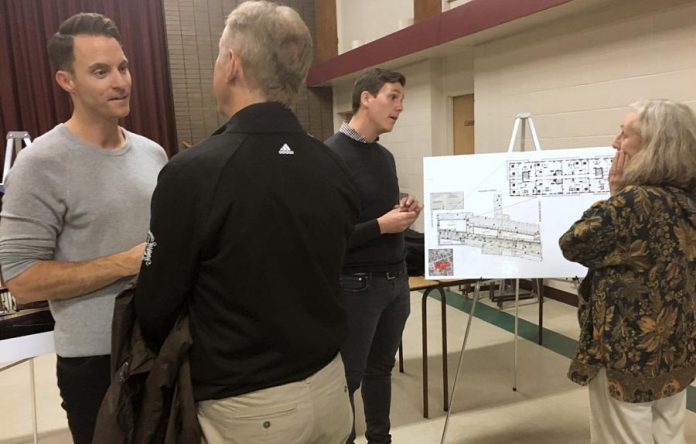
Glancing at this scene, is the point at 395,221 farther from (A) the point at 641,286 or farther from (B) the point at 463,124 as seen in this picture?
(B) the point at 463,124

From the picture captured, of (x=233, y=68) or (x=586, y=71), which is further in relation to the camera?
(x=586, y=71)

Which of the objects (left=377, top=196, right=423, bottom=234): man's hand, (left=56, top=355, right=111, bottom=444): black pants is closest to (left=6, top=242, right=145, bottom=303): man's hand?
(left=56, top=355, right=111, bottom=444): black pants

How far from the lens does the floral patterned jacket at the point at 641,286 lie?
1.47 meters

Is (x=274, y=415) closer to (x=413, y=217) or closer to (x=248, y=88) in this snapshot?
(x=248, y=88)

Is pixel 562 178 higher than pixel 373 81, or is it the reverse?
pixel 373 81

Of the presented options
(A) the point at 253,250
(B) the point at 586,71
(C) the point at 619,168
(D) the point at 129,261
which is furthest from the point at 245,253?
(B) the point at 586,71

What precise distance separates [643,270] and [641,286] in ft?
0.17

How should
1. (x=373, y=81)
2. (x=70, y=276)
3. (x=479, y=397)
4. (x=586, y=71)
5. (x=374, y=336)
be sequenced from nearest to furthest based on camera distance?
(x=70, y=276)
(x=373, y=81)
(x=374, y=336)
(x=479, y=397)
(x=586, y=71)

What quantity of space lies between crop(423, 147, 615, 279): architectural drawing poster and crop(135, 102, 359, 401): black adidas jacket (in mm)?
1228

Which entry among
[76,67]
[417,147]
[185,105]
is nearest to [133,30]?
[185,105]

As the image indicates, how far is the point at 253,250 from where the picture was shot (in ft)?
2.78

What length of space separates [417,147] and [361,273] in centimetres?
425

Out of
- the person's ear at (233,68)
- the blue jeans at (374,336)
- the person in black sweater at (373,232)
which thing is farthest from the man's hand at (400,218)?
the person's ear at (233,68)

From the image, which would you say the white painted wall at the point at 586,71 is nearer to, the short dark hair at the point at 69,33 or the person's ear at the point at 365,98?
the person's ear at the point at 365,98
